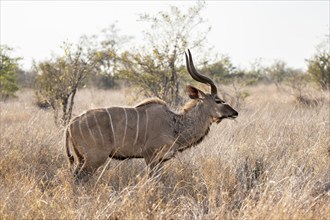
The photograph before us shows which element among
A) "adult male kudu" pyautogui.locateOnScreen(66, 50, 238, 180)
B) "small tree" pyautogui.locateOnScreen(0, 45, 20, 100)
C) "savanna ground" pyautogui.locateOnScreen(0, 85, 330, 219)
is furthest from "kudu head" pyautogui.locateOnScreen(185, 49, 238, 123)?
"small tree" pyautogui.locateOnScreen(0, 45, 20, 100)

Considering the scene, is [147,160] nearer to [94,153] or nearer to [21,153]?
[94,153]

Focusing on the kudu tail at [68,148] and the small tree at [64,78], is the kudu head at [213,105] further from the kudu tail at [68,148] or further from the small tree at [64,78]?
the small tree at [64,78]

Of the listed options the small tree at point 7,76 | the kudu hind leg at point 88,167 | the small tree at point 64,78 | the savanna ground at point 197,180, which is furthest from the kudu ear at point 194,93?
the small tree at point 7,76

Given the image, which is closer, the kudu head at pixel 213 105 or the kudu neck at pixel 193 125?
the kudu neck at pixel 193 125

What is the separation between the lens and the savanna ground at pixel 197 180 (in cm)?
336

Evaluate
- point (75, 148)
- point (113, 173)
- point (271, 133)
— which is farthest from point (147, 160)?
point (271, 133)

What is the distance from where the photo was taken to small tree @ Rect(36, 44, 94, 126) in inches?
321

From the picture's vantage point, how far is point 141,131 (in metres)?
4.77

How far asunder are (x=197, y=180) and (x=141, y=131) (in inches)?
36.5

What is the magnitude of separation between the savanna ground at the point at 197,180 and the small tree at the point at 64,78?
1921 mm

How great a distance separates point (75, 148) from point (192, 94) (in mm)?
1427

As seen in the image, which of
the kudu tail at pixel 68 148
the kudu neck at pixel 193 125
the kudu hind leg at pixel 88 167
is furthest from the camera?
the kudu neck at pixel 193 125

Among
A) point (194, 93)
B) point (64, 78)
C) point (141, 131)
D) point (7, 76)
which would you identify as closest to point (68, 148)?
point (141, 131)

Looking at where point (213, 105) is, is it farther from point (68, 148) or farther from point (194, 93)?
point (68, 148)
